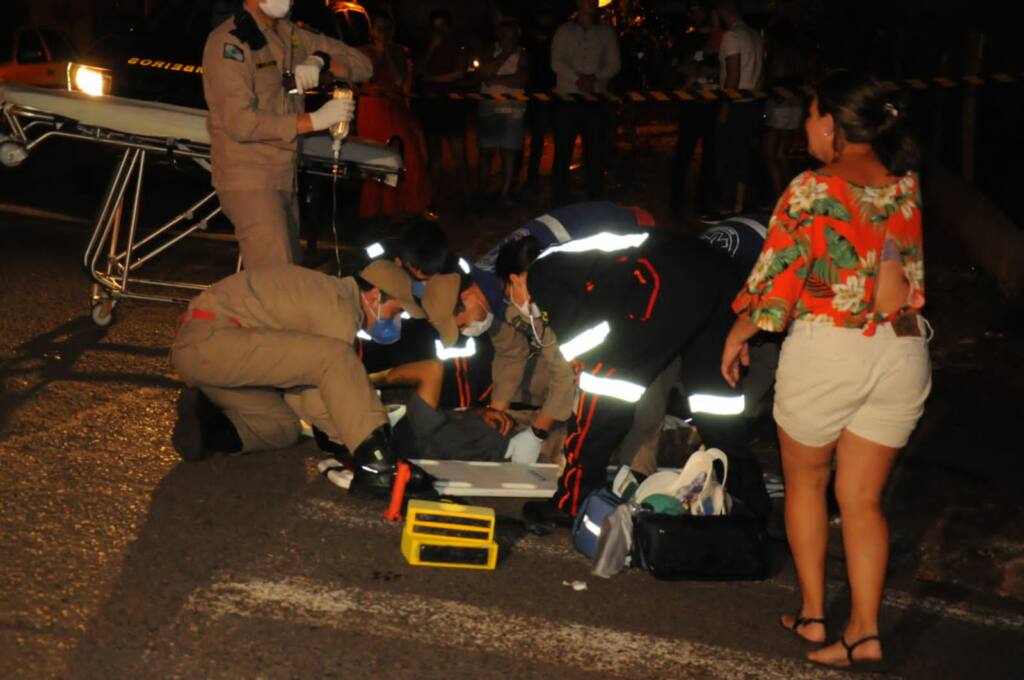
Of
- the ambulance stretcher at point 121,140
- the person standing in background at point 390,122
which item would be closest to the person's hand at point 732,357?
the ambulance stretcher at point 121,140

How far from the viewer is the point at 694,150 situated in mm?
12852

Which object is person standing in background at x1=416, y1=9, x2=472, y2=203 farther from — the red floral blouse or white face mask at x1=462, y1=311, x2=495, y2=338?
the red floral blouse

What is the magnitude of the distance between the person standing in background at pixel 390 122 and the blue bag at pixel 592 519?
6.57m

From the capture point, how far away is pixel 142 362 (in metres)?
7.63

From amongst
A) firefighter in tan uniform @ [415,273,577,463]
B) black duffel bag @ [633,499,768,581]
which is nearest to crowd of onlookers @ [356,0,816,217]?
firefighter in tan uniform @ [415,273,577,463]

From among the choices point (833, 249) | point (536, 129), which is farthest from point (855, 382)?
point (536, 129)

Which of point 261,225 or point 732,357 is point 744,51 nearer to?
point 261,225

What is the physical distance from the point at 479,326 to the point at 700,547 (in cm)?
169

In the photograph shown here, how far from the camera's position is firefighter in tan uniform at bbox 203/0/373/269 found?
22.5 feet

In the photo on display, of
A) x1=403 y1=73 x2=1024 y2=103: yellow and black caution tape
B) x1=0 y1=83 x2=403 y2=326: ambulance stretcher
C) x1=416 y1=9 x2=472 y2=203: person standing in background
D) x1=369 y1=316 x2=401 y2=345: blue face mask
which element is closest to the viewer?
x1=369 y1=316 x2=401 y2=345: blue face mask

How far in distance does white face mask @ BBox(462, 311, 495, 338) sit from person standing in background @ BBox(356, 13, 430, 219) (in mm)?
5396

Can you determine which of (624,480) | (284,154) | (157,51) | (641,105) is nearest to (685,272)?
(624,480)

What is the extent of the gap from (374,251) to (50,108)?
2150mm

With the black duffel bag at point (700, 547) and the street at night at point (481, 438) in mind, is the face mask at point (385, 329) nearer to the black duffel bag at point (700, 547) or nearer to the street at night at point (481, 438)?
the street at night at point (481, 438)
